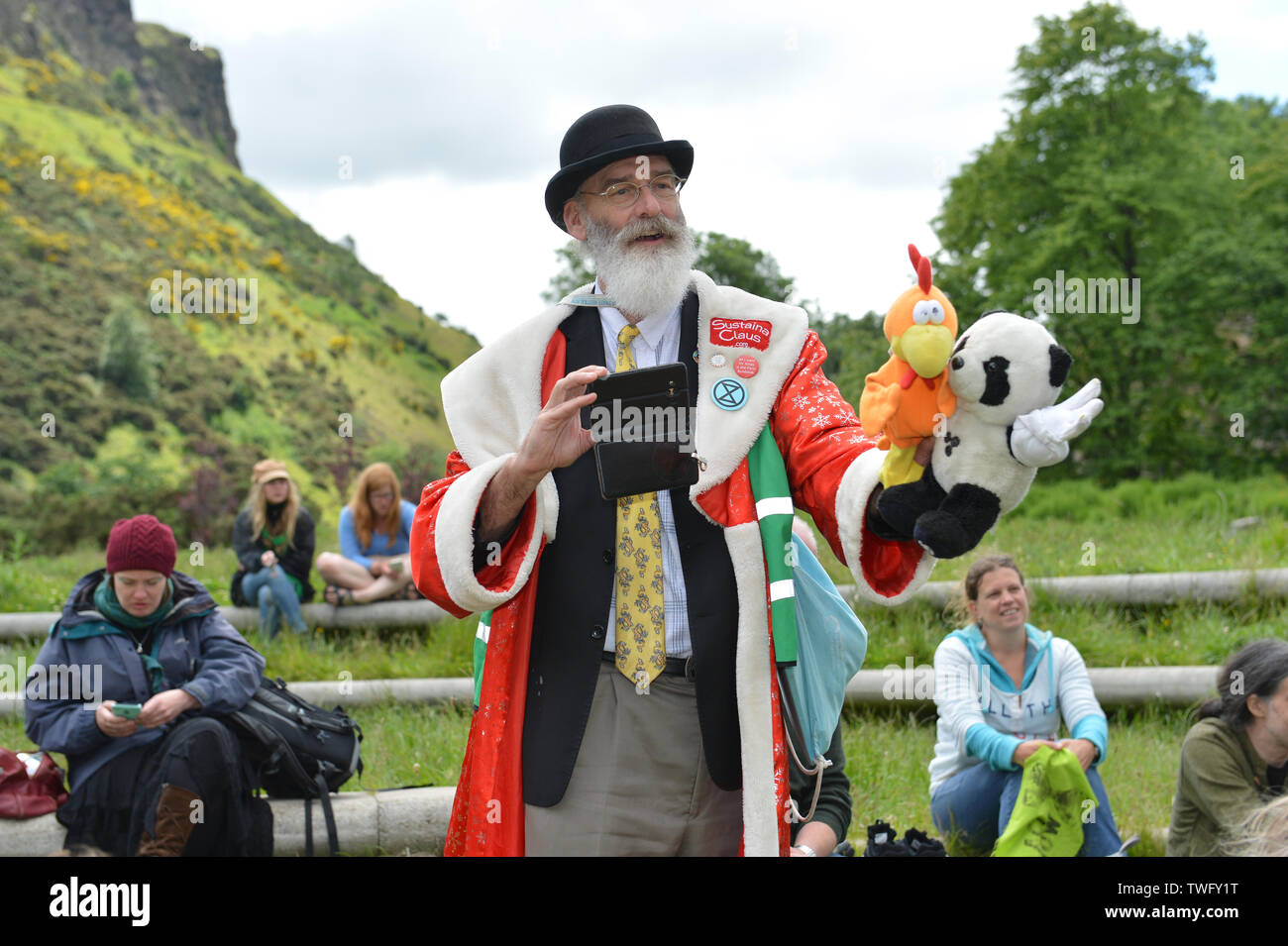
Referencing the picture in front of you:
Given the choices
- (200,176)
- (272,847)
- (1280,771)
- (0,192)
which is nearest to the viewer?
(1280,771)

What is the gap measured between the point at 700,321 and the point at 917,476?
2.66 feet

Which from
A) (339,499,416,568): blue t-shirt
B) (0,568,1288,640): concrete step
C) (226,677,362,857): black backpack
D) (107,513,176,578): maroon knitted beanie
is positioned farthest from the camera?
(339,499,416,568): blue t-shirt

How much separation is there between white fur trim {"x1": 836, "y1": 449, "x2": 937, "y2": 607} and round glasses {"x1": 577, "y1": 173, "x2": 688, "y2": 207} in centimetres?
86

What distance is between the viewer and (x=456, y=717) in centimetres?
664

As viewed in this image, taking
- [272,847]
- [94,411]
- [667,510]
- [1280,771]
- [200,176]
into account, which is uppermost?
[200,176]

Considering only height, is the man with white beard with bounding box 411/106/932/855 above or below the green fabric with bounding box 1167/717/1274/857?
above

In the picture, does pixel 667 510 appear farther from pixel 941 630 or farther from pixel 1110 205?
pixel 1110 205

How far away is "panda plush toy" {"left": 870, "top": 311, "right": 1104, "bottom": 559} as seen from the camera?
196 cm

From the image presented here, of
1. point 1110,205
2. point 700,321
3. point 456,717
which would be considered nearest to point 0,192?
point 1110,205

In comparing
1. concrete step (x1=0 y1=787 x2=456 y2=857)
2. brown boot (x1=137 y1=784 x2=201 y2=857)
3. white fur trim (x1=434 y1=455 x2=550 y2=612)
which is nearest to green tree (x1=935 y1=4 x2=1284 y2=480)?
concrete step (x1=0 y1=787 x2=456 y2=857)

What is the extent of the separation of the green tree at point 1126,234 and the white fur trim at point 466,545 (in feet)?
46.4

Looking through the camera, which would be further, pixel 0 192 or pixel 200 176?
pixel 200 176

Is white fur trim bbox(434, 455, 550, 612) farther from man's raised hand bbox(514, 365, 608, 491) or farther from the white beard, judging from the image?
the white beard

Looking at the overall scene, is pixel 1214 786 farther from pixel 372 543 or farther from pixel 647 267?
pixel 372 543
